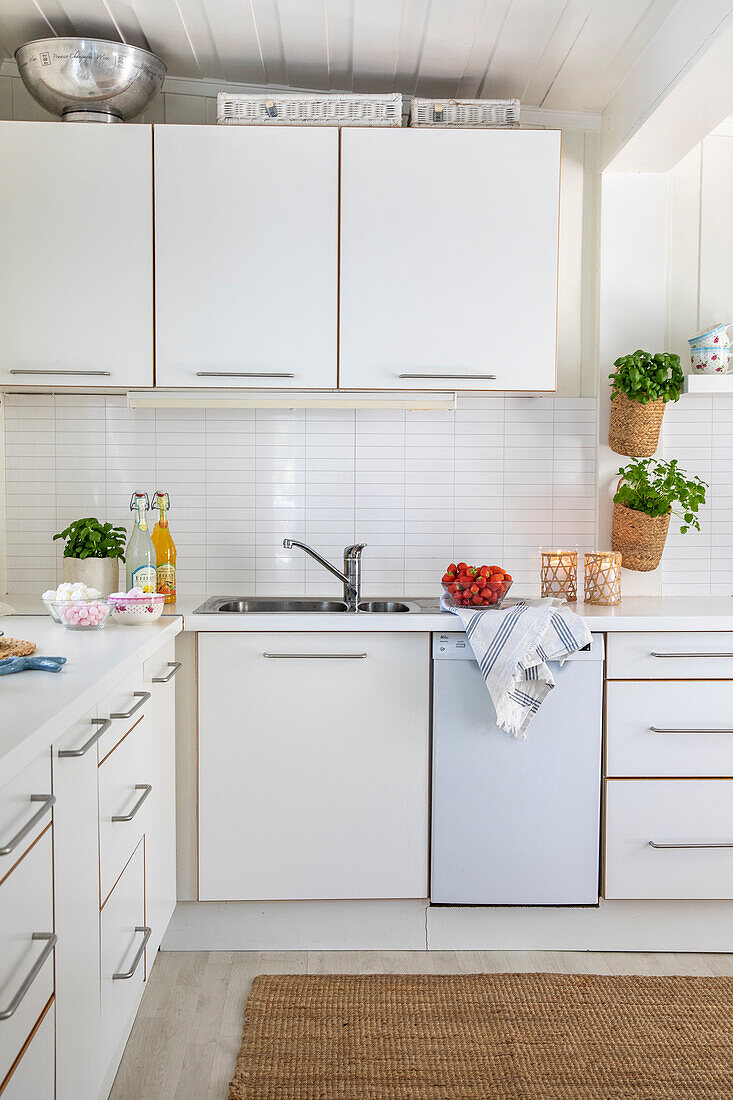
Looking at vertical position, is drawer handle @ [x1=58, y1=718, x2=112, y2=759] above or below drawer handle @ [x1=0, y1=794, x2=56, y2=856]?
above

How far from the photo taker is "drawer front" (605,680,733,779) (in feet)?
8.00

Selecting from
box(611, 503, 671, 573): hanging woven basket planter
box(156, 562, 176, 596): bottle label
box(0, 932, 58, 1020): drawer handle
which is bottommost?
box(0, 932, 58, 1020): drawer handle

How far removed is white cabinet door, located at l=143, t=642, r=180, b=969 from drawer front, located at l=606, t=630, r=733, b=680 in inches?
47.9

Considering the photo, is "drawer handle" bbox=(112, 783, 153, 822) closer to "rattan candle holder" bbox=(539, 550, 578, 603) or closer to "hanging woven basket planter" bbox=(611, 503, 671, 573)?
"rattan candle holder" bbox=(539, 550, 578, 603)

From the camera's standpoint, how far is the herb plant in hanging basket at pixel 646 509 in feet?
9.18

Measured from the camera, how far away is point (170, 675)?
2248 millimetres

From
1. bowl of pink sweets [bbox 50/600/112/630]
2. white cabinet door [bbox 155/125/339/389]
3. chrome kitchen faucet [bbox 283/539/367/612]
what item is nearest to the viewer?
bowl of pink sweets [bbox 50/600/112/630]

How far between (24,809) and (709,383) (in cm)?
241

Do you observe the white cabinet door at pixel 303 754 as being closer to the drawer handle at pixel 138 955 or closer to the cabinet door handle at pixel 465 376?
the drawer handle at pixel 138 955

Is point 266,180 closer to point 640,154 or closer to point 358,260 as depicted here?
point 358,260

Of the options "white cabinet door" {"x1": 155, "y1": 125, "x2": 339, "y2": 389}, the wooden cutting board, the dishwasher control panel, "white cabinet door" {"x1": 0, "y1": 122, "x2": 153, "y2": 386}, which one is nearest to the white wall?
"white cabinet door" {"x1": 155, "y1": 125, "x2": 339, "y2": 389}

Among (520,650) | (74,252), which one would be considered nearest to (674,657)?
(520,650)

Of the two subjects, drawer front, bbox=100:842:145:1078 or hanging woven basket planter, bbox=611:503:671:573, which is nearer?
drawer front, bbox=100:842:145:1078

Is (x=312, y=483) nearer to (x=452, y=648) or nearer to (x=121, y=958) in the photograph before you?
(x=452, y=648)
